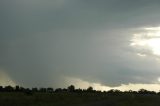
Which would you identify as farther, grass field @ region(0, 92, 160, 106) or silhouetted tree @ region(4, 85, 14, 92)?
silhouetted tree @ region(4, 85, 14, 92)

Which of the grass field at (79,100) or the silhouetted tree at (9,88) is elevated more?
the silhouetted tree at (9,88)

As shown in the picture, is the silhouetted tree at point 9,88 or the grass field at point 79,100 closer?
the grass field at point 79,100

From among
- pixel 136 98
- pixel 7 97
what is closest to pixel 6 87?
pixel 7 97

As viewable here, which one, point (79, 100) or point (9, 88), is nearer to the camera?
point (79, 100)

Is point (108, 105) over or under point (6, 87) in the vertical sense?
under

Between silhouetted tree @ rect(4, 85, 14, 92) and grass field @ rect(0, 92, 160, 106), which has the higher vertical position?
silhouetted tree @ rect(4, 85, 14, 92)

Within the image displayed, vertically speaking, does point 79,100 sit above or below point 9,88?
below

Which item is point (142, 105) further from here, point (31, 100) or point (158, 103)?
point (31, 100)

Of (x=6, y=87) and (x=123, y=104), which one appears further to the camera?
(x=6, y=87)

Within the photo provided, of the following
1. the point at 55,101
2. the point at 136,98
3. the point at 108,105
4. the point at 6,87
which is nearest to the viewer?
the point at 108,105

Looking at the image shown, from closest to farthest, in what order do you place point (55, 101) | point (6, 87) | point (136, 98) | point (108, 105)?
1. point (108, 105)
2. point (136, 98)
3. point (55, 101)
4. point (6, 87)

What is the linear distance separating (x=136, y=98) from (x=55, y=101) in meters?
15.4

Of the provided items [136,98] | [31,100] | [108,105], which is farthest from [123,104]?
[31,100]

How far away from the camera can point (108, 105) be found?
7581cm
